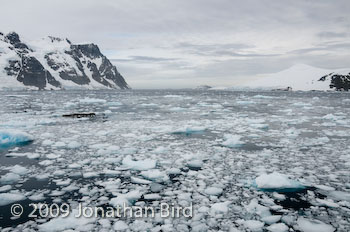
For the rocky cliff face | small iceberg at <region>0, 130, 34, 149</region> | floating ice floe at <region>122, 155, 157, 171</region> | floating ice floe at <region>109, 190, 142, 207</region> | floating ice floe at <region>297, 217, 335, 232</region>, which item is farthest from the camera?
the rocky cliff face

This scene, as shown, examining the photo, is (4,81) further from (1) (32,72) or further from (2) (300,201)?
(2) (300,201)

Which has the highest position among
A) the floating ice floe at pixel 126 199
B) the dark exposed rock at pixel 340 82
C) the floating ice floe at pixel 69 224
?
the dark exposed rock at pixel 340 82

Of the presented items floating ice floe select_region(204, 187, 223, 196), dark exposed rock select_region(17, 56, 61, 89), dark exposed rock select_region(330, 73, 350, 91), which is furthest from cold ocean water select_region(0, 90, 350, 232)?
dark exposed rock select_region(17, 56, 61, 89)

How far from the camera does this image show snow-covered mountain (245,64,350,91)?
131250 millimetres

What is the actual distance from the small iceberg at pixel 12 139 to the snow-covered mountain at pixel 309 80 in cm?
15027

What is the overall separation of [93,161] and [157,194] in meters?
→ 2.47

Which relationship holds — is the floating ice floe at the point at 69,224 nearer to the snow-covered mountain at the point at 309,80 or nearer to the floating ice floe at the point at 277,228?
the floating ice floe at the point at 277,228

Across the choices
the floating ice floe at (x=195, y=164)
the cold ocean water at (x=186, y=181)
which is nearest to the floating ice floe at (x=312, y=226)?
the cold ocean water at (x=186, y=181)

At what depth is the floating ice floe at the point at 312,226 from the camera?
306cm

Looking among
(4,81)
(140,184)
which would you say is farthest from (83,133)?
(4,81)

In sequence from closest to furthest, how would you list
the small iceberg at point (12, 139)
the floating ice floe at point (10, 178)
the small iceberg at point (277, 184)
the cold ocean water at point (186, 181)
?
the cold ocean water at point (186, 181) → the small iceberg at point (277, 184) → the floating ice floe at point (10, 178) → the small iceberg at point (12, 139)

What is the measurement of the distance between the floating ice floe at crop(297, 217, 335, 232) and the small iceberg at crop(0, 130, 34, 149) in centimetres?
768

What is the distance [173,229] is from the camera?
3068mm

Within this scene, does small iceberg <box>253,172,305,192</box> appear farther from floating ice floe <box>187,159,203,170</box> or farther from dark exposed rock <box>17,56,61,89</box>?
dark exposed rock <box>17,56,61,89</box>
